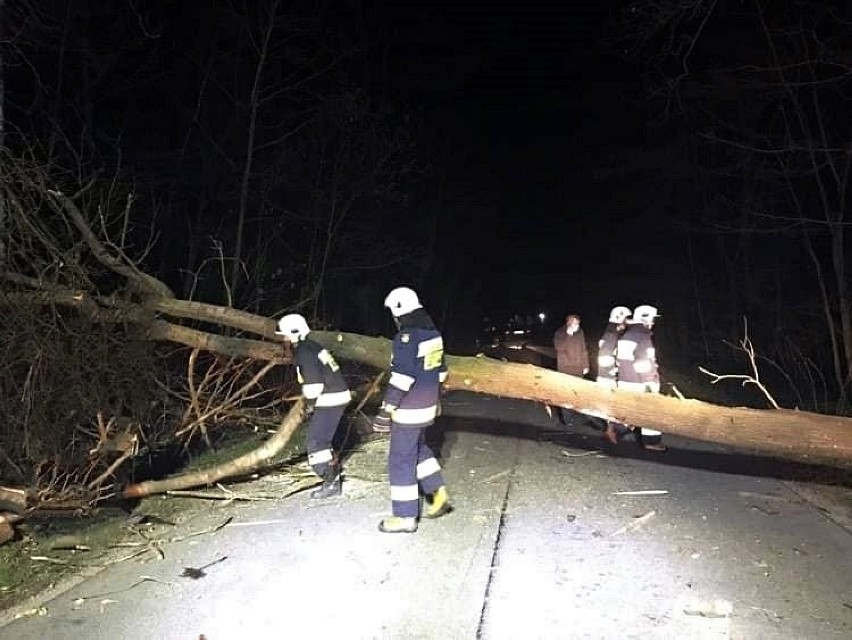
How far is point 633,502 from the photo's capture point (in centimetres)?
703

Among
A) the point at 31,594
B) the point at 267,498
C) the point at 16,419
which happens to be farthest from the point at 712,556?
the point at 16,419

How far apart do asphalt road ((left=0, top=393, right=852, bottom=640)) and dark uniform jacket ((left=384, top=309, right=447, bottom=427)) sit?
93 cm

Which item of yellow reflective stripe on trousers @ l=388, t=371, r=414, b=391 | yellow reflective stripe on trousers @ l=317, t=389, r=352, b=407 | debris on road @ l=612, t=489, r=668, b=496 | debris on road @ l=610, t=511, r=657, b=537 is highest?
yellow reflective stripe on trousers @ l=388, t=371, r=414, b=391

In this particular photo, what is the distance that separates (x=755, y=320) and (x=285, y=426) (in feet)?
58.2

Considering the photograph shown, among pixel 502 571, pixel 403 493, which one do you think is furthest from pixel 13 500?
pixel 502 571

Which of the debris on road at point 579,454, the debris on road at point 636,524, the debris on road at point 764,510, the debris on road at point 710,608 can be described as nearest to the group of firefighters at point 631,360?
the debris on road at point 579,454

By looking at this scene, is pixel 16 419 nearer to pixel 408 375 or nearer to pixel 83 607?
pixel 83 607

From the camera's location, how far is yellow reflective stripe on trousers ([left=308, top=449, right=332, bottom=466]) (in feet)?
23.5

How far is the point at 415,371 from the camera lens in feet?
20.0

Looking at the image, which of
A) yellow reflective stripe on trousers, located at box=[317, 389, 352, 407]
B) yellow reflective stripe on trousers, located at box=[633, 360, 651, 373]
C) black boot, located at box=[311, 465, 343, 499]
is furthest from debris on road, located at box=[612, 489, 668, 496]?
yellow reflective stripe on trousers, located at box=[317, 389, 352, 407]

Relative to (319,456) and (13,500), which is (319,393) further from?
(13,500)

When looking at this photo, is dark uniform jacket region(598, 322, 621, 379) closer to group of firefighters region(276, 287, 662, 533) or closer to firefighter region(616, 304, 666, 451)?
firefighter region(616, 304, 666, 451)

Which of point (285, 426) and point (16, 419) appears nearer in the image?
point (16, 419)

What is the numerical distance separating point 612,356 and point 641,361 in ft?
3.40
